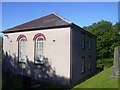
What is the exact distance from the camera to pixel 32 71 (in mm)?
23734

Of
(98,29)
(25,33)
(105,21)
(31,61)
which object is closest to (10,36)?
(25,33)

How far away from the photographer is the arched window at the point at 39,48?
905 inches

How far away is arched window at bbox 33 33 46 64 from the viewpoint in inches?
905

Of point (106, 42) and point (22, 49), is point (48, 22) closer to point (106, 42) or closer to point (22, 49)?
point (22, 49)

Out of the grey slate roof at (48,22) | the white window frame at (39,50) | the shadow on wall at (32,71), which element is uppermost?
the grey slate roof at (48,22)

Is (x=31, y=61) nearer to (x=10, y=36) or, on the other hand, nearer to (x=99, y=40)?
(x=10, y=36)

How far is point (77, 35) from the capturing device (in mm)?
23156

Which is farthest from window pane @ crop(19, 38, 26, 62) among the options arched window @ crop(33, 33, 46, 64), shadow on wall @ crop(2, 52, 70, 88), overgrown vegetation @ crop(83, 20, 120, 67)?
overgrown vegetation @ crop(83, 20, 120, 67)

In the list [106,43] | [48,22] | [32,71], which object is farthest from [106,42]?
[32,71]

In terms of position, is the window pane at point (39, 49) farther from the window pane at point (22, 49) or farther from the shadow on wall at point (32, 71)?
the window pane at point (22, 49)

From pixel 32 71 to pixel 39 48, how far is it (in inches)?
121

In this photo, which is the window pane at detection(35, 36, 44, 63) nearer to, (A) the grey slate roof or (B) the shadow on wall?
(B) the shadow on wall

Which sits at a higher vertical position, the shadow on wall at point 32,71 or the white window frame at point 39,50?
the white window frame at point 39,50

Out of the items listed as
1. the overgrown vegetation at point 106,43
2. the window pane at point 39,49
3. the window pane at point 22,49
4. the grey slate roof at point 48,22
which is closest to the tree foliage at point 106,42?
the overgrown vegetation at point 106,43
